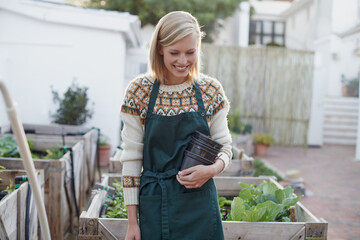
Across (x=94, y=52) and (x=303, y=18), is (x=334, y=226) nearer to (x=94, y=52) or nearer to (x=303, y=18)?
(x=94, y=52)

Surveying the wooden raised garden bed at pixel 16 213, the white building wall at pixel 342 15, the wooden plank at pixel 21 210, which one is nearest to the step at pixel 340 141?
the white building wall at pixel 342 15

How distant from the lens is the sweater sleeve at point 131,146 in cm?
186

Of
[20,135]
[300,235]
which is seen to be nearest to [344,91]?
[300,235]

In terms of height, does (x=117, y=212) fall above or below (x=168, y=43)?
below

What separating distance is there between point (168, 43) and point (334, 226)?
4.29 metres

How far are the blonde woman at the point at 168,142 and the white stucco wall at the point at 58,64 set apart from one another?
6641 millimetres

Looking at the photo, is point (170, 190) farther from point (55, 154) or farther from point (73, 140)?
point (73, 140)

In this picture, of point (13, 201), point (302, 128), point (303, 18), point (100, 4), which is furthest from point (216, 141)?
point (303, 18)

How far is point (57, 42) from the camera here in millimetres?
8227

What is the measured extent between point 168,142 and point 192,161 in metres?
0.16

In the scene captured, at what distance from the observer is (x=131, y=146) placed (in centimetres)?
188

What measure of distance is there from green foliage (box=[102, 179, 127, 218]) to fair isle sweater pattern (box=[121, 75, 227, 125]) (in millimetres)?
1199

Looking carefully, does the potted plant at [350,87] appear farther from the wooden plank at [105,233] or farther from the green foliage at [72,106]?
the wooden plank at [105,233]

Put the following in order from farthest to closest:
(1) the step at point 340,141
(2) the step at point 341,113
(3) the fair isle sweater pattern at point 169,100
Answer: (2) the step at point 341,113 < (1) the step at point 340,141 < (3) the fair isle sweater pattern at point 169,100
